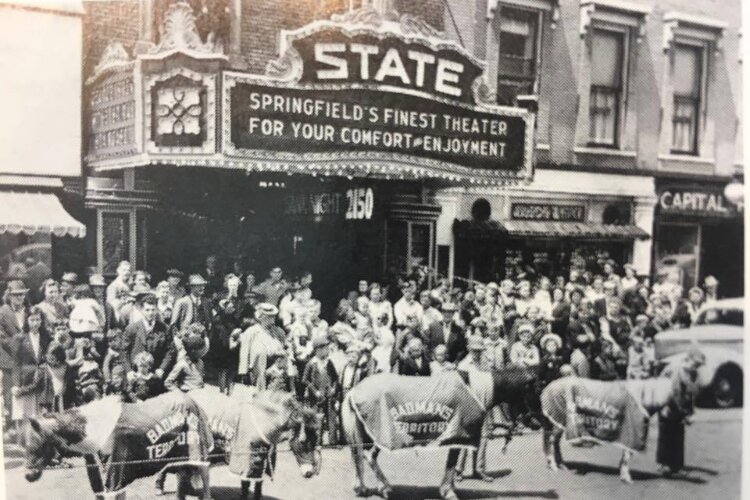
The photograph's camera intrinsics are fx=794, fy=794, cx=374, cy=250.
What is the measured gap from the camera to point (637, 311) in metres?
4.47

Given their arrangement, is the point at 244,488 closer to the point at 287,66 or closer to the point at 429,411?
the point at 429,411

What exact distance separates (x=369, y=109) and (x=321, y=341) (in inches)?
46.3

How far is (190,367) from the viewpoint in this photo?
3729mm

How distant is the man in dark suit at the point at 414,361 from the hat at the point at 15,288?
5.98 feet

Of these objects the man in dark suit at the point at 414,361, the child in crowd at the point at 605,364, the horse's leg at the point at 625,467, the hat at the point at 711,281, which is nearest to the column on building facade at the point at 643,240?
the hat at the point at 711,281

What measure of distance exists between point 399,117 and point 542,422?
1815 millimetres

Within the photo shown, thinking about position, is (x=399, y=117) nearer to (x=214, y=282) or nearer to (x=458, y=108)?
(x=458, y=108)

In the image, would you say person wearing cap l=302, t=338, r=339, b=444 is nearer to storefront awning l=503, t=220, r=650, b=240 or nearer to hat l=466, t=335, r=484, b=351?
hat l=466, t=335, r=484, b=351

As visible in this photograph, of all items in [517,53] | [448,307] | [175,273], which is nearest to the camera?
[175,273]

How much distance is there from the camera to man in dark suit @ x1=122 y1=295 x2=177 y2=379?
3.67 m

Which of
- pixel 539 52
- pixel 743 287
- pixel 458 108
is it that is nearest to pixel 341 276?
pixel 458 108

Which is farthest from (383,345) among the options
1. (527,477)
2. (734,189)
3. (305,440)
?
(734,189)

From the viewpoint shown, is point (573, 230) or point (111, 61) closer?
point (111, 61)

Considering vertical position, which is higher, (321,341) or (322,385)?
(321,341)
